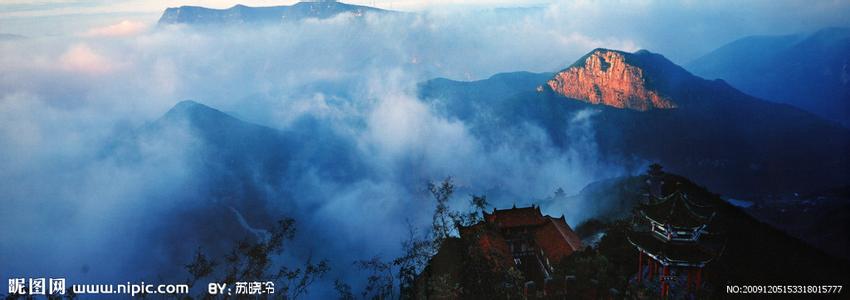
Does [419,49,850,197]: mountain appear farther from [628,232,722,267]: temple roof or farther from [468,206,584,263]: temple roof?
[628,232,722,267]: temple roof

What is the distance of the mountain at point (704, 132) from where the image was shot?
4700 inches

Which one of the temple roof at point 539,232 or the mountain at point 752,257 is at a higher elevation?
the temple roof at point 539,232

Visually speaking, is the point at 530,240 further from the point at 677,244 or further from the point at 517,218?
the point at 677,244

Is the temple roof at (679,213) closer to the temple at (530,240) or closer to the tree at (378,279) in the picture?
the tree at (378,279)

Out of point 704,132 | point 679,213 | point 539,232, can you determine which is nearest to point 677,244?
point 679,213

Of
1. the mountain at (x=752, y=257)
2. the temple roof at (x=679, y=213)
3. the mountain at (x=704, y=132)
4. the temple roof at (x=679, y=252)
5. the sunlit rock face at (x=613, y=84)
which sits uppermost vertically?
the sunlit rock face at (x=613, y=84)

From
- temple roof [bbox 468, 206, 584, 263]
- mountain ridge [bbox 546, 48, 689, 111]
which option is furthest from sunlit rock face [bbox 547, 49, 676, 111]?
temple roof [bbox 468, 206, 584, 263]

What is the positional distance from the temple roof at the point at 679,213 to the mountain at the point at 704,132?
102765 mm

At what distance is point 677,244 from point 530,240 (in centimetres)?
2667

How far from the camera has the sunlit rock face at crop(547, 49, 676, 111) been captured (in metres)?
173

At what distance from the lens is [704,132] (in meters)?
150

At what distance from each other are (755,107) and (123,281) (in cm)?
19391

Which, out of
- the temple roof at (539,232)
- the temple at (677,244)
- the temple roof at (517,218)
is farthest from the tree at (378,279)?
the temple at (677,244)

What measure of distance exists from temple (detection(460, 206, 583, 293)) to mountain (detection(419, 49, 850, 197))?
3284 inches
